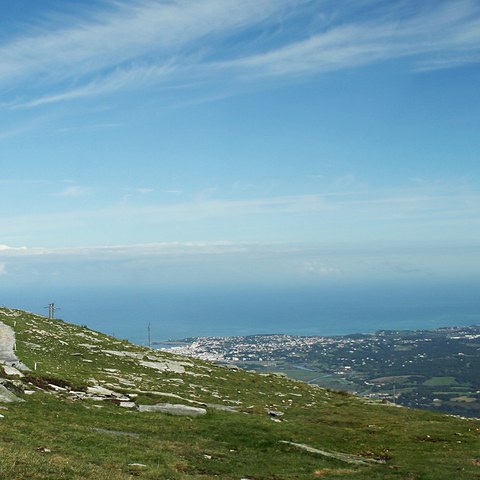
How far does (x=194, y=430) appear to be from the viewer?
118ft

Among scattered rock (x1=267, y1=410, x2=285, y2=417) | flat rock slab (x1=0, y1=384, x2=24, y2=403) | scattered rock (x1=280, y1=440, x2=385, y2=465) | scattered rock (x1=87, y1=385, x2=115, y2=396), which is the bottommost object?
scattered rock (x1=267, y1=410, x2=285, y2=417)

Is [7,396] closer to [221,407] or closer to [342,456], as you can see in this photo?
[221,407]

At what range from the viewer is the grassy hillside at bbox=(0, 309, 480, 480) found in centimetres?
2556

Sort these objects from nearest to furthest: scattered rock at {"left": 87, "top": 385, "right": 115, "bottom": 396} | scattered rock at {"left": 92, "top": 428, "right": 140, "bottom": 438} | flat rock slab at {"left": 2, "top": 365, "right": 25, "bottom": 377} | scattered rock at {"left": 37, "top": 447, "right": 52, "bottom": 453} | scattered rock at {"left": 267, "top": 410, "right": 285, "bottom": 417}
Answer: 1. scattered rock at {"left": 37, "top": 447, "right": 52, "bottom": 453}
2. scattered rock at {"left": 92, "top": 428, "right": 140, "bottom": 438}
3. flat rock slab at {"left": 2, "top": 365, "right": 25, "bottom": 377}
4. scattered rock at {"left": 87, "top": 385, "right": 115, "bottom": 396}
5. scattered rock at {"left": 267, "top": 410, "right": 285, "bottom": 417}

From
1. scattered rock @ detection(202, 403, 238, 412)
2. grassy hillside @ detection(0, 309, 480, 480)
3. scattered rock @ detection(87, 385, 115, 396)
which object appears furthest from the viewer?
scattered rock @ detection(202, 403, 238, 412)

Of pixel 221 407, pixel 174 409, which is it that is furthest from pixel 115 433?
pixel 221 407

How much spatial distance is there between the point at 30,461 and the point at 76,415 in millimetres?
14070

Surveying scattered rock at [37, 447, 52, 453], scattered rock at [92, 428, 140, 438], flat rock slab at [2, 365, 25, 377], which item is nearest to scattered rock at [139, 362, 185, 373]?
flat rock slab at [2, 365, 25, 377]

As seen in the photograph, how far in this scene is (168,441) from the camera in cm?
3167

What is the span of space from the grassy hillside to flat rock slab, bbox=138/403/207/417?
241mm

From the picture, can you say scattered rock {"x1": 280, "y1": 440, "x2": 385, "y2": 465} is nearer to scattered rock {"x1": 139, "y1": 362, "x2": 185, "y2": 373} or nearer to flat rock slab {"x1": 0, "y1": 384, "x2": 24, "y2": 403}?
flat rock slab {"x1": 0, "y1": 384, "x2": 24, "y2": 403}

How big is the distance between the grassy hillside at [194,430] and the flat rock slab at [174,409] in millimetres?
241

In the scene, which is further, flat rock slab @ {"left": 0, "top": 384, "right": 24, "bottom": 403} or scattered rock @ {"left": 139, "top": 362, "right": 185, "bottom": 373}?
scattered rock @ {"left": 139, "top": 362, "right": 185, "bottom": 373}

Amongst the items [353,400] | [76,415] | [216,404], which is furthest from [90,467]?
[353,400]
